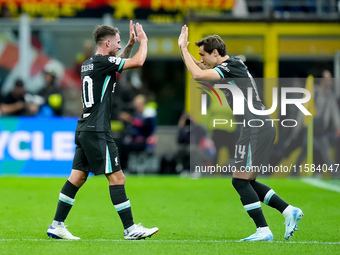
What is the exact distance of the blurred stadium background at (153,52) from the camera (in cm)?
1620

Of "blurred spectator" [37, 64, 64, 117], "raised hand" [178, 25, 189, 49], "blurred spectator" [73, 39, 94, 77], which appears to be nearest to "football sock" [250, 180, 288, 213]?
"raised hand" [178, 25, 189, 49]

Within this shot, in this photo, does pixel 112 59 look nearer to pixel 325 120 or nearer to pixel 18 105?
pixel 325 120

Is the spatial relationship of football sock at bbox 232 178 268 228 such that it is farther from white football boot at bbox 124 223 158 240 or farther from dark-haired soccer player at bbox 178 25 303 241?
white football boot at bbox 124 223 158 240

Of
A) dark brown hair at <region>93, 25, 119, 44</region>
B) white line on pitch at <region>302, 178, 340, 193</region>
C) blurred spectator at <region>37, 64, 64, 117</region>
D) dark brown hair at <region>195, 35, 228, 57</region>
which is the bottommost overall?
white line on pitch at <region>302, 178, 340, 193</region>

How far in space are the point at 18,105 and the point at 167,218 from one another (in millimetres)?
8474

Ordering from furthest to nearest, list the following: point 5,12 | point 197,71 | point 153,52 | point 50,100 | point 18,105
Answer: point 153,52, point 5,12, point 18,105, point 50,100, point 197,71

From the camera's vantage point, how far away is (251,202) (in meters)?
7.56

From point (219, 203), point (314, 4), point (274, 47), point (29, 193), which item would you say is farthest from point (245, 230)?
point (314, 4)

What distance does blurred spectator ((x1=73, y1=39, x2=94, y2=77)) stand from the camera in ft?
61.6

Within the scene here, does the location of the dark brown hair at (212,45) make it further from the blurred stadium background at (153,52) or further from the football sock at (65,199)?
the blurred stadium background at (153,52)

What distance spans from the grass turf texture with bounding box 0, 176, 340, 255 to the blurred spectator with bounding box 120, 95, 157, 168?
5.56ft

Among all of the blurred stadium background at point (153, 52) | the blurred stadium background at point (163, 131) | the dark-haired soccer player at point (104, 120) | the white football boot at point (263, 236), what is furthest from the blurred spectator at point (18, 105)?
the white football boot at point (263, 236)

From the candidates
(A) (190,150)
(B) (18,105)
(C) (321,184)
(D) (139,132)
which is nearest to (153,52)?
(D) (139,132)

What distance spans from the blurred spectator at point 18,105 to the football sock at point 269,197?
396 inches
